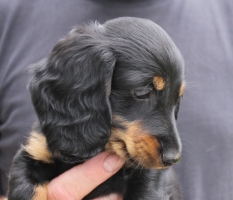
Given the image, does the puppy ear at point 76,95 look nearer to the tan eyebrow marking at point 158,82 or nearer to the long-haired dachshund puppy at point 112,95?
the long-haired dachshund puppy at point 112,95

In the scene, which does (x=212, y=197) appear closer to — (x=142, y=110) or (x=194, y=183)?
(x=194, y=183)

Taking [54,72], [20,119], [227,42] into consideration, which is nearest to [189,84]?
[227,42]

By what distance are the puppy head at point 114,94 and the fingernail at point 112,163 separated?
0.19 feet

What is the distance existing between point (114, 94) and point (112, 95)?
0.01 meters

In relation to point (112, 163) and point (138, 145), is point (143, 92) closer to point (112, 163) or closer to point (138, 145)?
point (138, 145)

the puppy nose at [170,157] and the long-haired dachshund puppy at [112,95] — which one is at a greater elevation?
the long-haired dachshund puppy at [112,95]

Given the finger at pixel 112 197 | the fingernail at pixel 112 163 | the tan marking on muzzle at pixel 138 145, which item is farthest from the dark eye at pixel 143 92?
the finger at pixel 112 197

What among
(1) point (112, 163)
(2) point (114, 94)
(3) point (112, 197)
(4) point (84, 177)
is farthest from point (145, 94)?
(3) point (112, 197)

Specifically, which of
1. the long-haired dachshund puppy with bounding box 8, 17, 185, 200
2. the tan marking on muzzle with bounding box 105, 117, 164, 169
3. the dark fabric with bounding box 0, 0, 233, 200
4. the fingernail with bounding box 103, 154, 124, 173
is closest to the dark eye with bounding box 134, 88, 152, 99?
the long-haired dachshund puppy with bounding box 8, 17, 185, 200

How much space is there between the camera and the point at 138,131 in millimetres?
2186

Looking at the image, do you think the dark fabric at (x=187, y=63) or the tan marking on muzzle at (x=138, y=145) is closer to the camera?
the tan marking on muzzle at (x=138, y=145)

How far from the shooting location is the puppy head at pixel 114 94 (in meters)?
2.18

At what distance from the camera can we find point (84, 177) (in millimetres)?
2395

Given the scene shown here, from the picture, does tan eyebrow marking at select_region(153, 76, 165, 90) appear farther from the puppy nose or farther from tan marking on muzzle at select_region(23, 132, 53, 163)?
tan marking on muzzle at select_region(23, 132, 53, 163)
